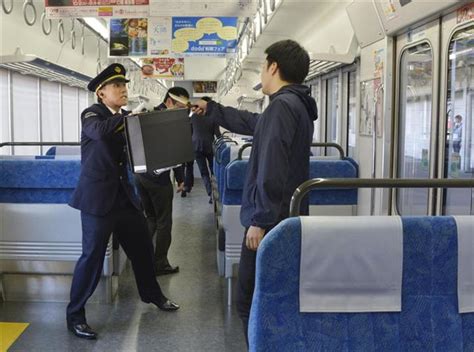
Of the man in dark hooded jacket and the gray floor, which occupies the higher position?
the man in dark hooded jacket

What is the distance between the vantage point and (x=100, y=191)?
3.61 meters

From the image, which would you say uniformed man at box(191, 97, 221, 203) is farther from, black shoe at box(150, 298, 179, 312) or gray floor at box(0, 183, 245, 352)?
black shoe at box(150, 298, 179, 312)

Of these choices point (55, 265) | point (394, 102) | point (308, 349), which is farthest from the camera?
point (394, 102)

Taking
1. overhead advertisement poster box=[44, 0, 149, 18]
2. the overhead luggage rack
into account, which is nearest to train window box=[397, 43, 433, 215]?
overhead advertisement poster box=[44, 0, 149, 18]

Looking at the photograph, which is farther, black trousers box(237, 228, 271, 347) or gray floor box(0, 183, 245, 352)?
gray floor box(0, 183, 245, 352)

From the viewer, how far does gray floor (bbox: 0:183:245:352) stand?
3.63 m

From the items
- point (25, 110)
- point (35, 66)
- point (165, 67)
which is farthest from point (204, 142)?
point (165, 67)

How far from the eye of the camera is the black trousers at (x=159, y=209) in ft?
16.2

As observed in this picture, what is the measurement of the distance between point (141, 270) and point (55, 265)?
2.76 ft

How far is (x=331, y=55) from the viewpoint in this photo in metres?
6.28

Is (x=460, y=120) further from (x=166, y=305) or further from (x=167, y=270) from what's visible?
(x=167, y=270)

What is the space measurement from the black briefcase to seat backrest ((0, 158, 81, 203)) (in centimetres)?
96

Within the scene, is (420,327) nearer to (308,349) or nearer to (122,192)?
(308,349)

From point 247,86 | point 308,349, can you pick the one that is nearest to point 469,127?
point 308,349
